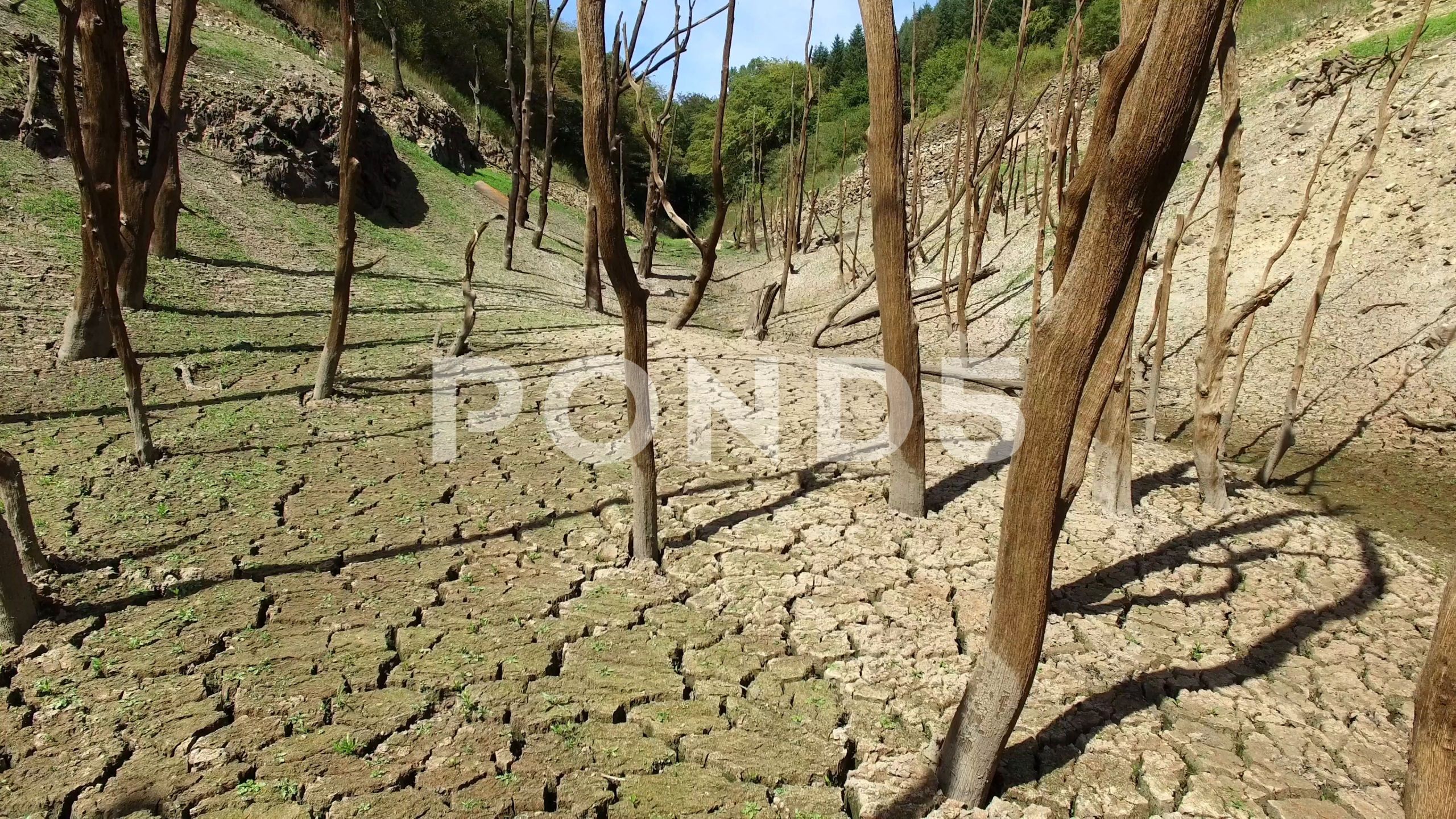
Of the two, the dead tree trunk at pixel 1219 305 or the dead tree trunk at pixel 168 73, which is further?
the dead tree trunk at pixel 168 73

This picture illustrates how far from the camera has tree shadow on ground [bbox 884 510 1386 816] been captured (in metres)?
2.89

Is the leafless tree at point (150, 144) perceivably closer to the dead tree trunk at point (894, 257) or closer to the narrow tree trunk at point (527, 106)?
the narrow tree trunk at point (527, 106)

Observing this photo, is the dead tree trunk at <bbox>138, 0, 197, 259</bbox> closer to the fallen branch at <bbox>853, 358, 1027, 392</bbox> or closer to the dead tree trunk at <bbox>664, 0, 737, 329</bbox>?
the dead tree trunk at <bbox>664, 0, 737, 329</bbox>

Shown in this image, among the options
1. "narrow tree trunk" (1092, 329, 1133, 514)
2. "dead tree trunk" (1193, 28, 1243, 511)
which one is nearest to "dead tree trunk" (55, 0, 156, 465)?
"narrow tree trunk" (1092, 329, 1133, 514)

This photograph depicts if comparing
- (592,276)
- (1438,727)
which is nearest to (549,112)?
(592,276)

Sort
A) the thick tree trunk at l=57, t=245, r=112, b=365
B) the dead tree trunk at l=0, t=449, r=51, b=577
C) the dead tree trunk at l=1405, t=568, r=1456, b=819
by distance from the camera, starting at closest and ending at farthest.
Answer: the dead tree trunk at l=1405, t=568, r=1456, b=819
the dead tree trunk at l=0, t=449, r=51, b=577
the thick tree trunk at l=57, t=245, r=112, b=365

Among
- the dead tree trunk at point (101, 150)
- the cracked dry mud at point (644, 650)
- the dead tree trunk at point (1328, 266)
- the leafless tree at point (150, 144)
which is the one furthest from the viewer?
the leafless tree at point (150, 144)

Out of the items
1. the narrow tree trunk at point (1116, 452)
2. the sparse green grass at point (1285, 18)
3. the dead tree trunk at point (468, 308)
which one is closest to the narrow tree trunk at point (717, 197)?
the dead tree trunk at point (468, 308)

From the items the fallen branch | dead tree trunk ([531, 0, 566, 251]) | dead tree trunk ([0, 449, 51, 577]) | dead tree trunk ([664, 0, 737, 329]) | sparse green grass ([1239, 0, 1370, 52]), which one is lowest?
dead tree trunk ([0, 449, 51, 577])

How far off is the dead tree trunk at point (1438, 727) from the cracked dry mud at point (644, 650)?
776mm

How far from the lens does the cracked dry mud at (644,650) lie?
2.74 m

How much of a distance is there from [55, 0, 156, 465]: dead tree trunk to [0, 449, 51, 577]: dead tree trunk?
1210 mm

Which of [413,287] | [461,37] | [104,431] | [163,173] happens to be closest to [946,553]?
[104,431]

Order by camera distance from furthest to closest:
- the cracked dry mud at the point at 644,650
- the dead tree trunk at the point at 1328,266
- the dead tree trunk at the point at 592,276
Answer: the dead tree trunk at the point at 592,276 → the dead tree trunk at the point at 1328,266 → the cracked dry mud at the point at 644,650
